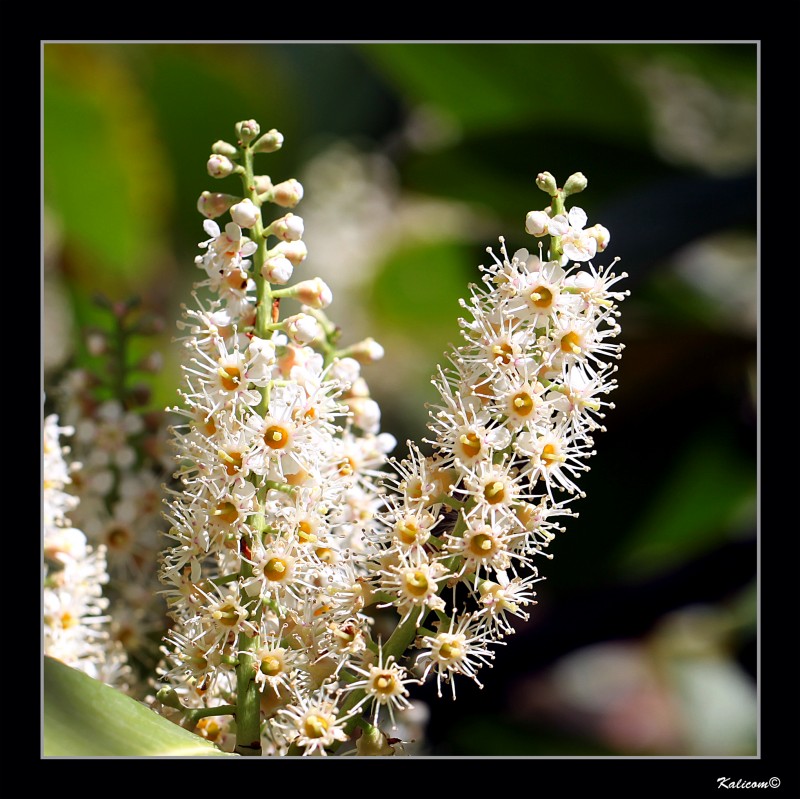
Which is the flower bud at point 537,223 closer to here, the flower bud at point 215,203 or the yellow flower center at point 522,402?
the yellow flower center at point 522,402

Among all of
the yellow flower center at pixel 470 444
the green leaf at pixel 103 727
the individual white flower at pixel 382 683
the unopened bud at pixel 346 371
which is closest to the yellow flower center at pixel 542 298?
the yellow flower center at pixel 470 444

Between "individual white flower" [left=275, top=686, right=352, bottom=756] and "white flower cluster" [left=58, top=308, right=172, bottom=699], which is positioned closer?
"individual white flower" [left=275, top=686, right=352, bottom=756]

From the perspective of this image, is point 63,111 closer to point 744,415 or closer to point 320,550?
point 744,415

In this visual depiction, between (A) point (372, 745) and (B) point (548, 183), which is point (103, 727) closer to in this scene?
(A) point (372, 745)

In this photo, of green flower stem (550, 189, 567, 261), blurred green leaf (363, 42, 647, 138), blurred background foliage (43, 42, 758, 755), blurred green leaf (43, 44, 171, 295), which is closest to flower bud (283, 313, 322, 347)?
green flower stem (550, 189, 567, 261)

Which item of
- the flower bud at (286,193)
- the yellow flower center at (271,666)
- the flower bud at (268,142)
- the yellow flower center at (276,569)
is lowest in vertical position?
the yellow flower center at (271,666)

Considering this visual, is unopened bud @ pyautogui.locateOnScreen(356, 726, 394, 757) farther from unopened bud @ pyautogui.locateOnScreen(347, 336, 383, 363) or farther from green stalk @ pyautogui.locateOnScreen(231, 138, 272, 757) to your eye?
unopened bud @ pyautogui.locateOnScreen(347, 336, 383, 363)
